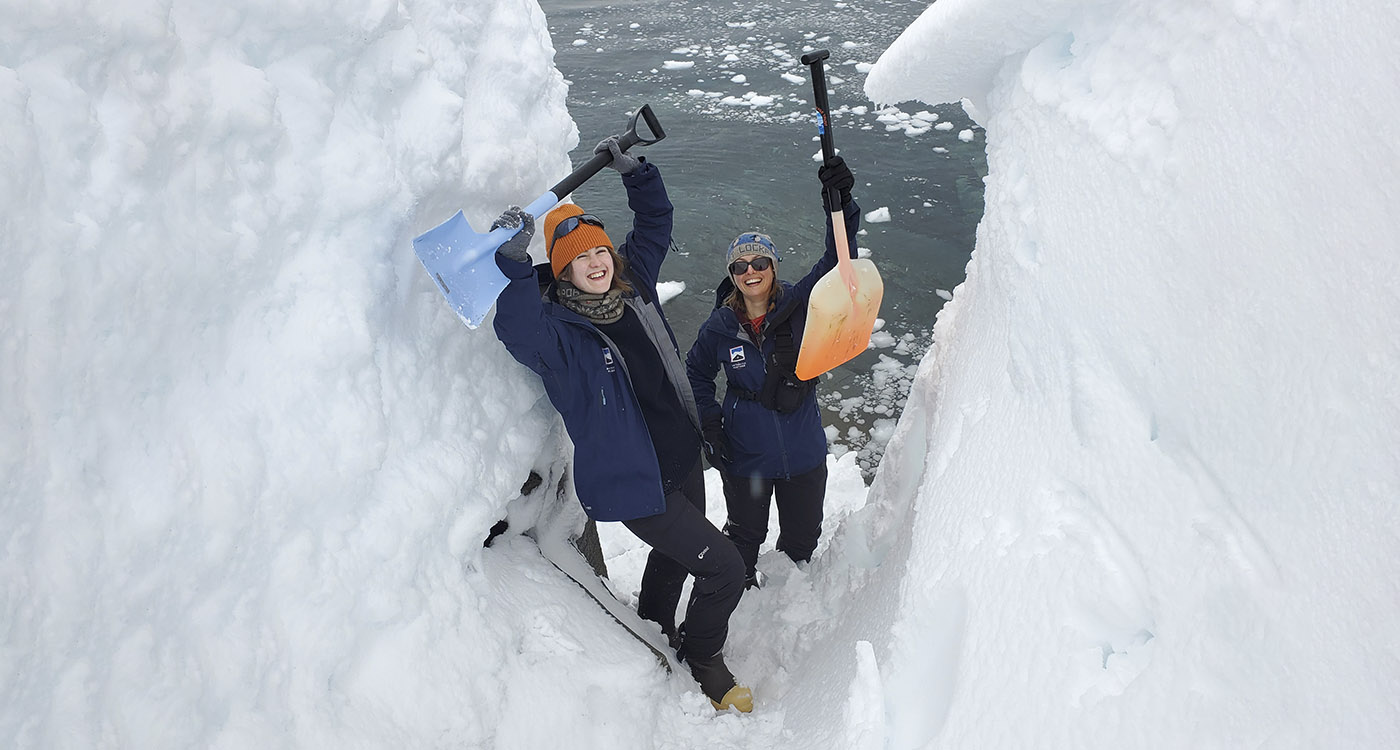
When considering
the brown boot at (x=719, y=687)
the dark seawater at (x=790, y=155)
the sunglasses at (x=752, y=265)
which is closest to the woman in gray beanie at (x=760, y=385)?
the sunglasses at (x=752, y=265)

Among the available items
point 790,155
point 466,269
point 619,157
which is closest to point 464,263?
point 466,269

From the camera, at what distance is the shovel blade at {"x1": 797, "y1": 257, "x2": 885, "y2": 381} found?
2936mm

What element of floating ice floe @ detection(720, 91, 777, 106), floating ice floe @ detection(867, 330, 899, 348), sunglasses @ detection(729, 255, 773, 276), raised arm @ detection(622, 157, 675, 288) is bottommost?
floating ice floe @ detection(720, 91, 777, 106)

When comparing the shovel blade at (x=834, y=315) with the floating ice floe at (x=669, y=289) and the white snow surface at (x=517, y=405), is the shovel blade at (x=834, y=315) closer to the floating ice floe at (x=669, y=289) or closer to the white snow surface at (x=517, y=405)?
the white snow surface at (x=517, y=405)

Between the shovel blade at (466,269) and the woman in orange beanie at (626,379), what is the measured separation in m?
0.04

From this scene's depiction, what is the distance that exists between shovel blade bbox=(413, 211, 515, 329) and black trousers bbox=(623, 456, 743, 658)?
85 cm

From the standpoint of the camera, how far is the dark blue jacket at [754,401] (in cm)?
305

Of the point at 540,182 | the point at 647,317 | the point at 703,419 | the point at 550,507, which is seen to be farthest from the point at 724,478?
the point at 540,182

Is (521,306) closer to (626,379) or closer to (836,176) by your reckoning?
(626,379)

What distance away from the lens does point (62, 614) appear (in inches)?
60.5

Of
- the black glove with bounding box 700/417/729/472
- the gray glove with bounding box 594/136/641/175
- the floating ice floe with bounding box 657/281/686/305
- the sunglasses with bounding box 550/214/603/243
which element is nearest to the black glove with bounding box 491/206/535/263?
the sunglasses with bounding box 550/214/603/243

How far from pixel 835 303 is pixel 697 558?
0.99 meters

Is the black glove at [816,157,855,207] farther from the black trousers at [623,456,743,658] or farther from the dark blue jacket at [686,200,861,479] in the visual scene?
the black trousers at [623,456,743,658]

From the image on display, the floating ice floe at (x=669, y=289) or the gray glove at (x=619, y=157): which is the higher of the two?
the gray glove at (x=619, y=157)
